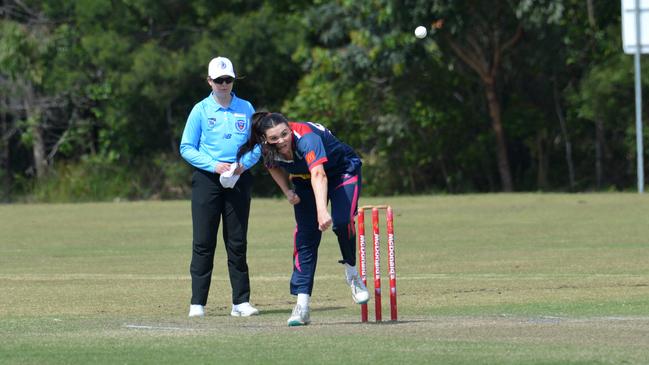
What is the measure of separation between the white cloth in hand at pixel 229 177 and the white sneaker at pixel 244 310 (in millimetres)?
1015

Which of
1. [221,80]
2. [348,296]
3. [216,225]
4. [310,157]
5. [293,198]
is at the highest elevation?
[221,80]

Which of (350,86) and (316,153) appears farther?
(350,86)

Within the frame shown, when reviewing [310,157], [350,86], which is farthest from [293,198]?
[350,86]

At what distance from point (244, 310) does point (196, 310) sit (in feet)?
1.31

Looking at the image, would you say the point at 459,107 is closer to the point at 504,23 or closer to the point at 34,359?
the point at 504,23

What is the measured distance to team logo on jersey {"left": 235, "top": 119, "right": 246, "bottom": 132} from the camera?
468 inches

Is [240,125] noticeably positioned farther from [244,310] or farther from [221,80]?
[244,310]

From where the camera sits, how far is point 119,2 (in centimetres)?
4047

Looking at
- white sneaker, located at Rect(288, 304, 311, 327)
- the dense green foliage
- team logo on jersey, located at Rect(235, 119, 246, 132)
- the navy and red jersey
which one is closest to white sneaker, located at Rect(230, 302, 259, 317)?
white sneaker, located at Rect(288, 304, 311, 327)

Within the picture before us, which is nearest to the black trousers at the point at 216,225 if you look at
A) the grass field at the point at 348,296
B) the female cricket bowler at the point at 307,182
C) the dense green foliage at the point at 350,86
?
the grass field at the point at 348,296

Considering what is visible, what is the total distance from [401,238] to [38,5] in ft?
76.7

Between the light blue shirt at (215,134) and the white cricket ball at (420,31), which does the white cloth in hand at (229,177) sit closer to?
the light blue shirt at (215,134)

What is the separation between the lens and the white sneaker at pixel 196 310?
11.8m

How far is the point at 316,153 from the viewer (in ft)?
33.8
